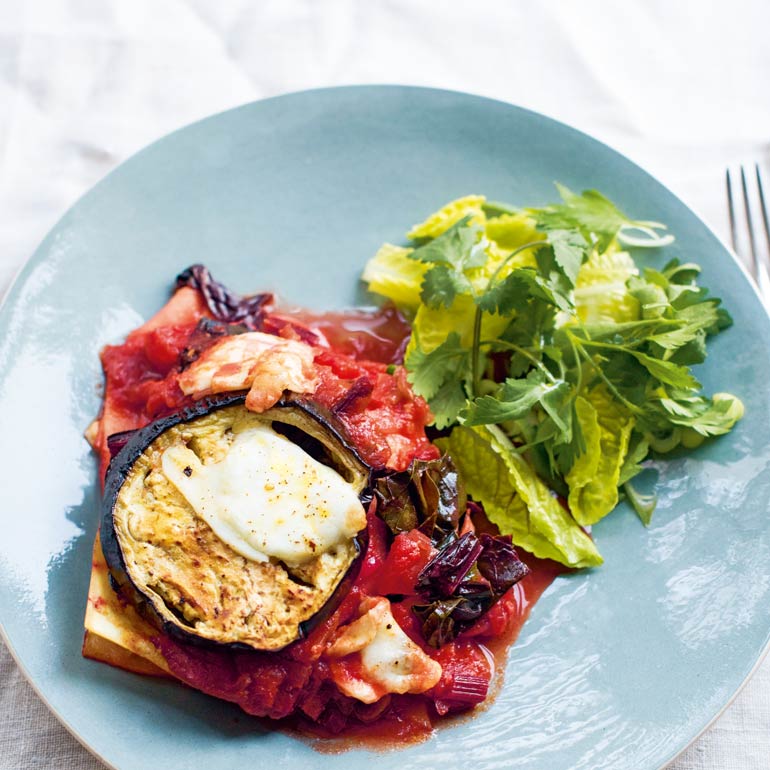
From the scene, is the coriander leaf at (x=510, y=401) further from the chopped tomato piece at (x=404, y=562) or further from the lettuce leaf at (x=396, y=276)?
the lettuce leaf at (x=396, y=276)

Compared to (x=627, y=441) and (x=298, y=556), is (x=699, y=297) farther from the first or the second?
(x=298, y=556)

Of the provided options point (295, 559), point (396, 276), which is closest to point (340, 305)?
point (396, 276)

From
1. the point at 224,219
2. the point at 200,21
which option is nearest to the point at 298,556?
the point at 224,219

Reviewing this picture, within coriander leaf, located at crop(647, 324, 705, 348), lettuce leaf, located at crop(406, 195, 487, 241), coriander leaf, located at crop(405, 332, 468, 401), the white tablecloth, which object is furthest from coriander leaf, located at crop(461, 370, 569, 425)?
the white tablecloth

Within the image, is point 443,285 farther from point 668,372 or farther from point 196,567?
point 196,567

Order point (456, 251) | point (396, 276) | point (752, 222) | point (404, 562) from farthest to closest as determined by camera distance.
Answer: point (752, 222), point (396, 276), point (456, 251), point (404, 562)

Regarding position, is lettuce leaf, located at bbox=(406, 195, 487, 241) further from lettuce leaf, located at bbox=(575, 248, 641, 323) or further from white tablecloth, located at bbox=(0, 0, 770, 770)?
white tablecloth, located at bbox=(0, 0, 770, 770)
